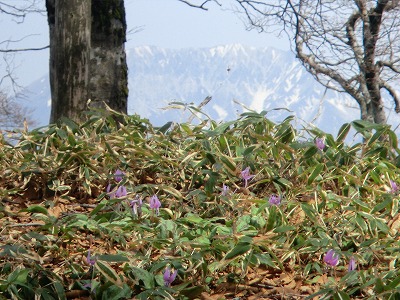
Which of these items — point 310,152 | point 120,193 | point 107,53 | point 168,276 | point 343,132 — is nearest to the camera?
point 168,276

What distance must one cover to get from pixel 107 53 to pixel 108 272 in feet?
10.7

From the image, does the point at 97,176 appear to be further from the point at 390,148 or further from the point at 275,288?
the point at 390,148

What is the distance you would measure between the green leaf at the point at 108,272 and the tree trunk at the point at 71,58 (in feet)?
7.04

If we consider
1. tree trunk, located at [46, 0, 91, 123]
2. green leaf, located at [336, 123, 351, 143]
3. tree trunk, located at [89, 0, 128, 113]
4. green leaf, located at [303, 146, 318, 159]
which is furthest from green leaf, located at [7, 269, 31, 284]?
tree trunk, located at [89, 0, 128, 113]

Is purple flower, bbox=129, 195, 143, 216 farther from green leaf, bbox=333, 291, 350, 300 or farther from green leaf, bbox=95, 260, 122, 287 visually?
green leaf, bbox=333, 291, 350, 300

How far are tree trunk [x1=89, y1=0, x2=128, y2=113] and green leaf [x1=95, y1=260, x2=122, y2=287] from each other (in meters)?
3.03

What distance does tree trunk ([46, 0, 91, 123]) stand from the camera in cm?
447

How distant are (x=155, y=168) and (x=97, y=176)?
0.30 meters

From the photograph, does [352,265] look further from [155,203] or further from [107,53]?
[107,53]

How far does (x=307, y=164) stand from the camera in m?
3.46

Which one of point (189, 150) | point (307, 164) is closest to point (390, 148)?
point (307, 164)

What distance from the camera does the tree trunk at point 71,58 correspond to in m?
4.47

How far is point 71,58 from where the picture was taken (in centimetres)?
452

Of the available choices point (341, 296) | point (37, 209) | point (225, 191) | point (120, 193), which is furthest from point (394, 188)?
point (37, 209)
